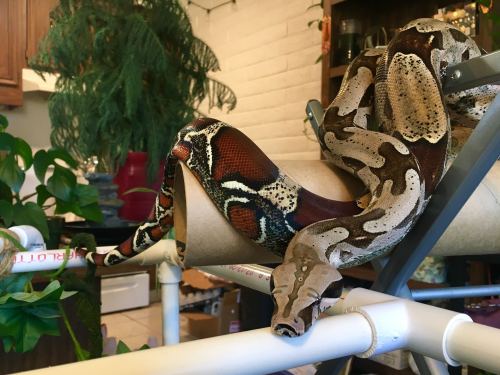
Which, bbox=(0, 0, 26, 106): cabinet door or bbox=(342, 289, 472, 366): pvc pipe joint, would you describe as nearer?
bbox=(342, 289, 472, 366): pvc pipe joint

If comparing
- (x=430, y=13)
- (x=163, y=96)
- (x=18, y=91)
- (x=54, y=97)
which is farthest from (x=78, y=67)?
(x=430, y=13)

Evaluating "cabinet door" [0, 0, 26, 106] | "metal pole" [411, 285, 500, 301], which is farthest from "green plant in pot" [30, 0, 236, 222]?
"metal pole" [411, 285, 500, 301]

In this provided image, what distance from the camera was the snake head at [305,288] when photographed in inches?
17.4

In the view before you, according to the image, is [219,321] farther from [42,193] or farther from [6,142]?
[6,142]

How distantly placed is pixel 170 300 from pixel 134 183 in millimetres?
1376

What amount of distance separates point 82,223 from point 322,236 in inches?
53.0

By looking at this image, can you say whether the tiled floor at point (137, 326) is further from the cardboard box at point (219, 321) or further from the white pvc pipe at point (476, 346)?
the white pvc pipe at point (476, 346)

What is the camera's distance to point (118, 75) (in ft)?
6.82

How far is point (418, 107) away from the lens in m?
0.71

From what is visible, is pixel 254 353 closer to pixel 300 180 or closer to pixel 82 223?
pixel 300 180

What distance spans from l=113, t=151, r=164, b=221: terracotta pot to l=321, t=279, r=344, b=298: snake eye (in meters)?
1.74

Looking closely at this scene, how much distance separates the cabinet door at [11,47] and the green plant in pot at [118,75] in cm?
48

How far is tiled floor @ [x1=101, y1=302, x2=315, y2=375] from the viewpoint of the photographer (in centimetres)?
192

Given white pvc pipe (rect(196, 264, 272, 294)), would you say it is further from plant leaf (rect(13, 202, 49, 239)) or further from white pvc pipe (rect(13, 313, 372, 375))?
plant leaf (rect(13, 202, 49, 239))
